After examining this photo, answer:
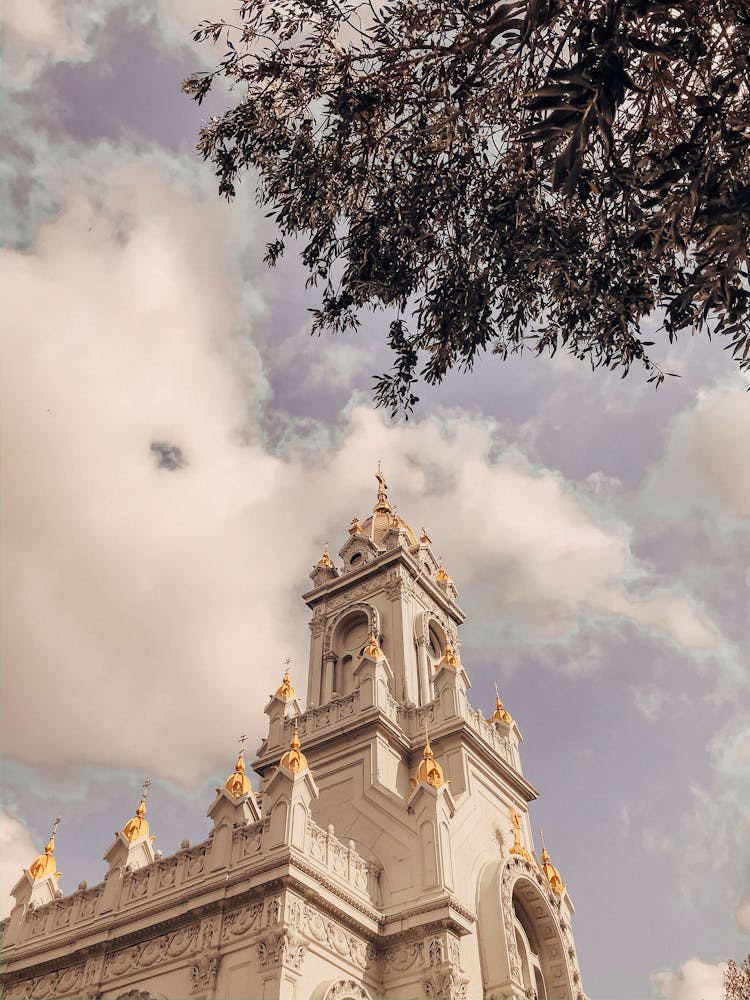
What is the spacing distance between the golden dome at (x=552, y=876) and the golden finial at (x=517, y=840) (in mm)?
1339

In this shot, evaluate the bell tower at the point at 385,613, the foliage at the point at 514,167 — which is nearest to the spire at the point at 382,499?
the bell tower at the point at 385,613

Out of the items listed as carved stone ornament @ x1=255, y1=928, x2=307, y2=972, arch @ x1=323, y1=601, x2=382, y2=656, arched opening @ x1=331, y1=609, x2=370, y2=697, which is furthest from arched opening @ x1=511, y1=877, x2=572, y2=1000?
arch @ x1=323, y1=601, x2=382, y2=656

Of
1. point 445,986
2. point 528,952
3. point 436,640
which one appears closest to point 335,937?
point 445,986

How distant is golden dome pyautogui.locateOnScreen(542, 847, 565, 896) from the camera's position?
23484 millimetres

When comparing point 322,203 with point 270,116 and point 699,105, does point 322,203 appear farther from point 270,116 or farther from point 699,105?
point 699,105

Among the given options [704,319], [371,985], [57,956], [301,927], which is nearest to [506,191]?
[704,319]

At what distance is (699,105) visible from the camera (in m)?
8.98

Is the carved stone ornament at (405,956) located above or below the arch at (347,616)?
below

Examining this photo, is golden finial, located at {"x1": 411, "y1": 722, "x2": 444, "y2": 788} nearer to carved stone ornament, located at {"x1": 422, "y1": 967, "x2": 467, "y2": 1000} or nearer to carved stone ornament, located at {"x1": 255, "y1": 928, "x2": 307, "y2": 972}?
carved stone ornament, located at {"x1": 422, "y1": 967, "x2": 467, "y2": 1000}

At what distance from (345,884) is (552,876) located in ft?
28.1

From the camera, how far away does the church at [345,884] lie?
55.7ft

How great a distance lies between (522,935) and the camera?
2162 cm

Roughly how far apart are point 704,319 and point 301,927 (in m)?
14.1

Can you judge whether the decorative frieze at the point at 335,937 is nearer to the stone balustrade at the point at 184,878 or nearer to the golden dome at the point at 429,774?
the stone balustrade at the point at 184,878
